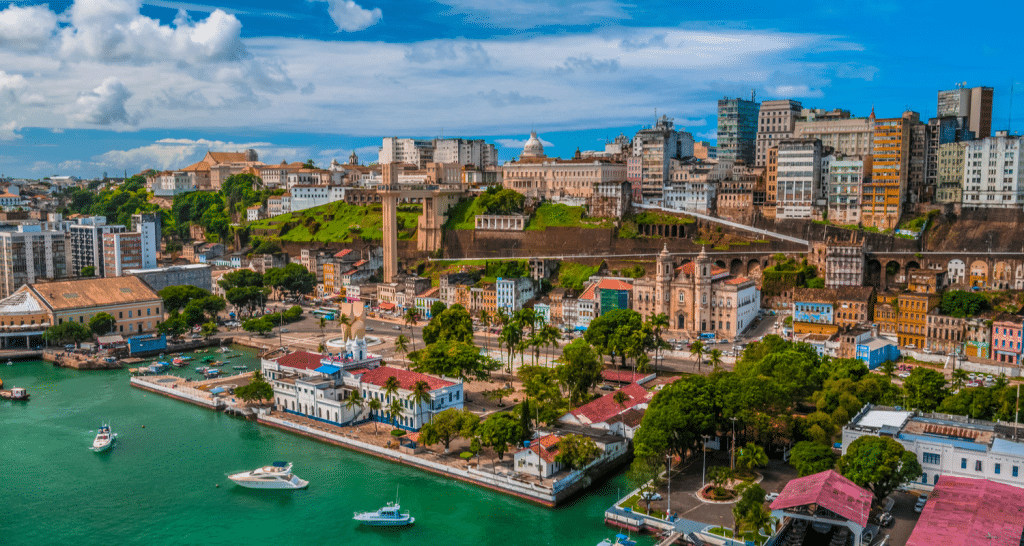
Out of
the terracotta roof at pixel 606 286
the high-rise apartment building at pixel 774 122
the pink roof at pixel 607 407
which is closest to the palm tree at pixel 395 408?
the pink roof at pixel 607 407

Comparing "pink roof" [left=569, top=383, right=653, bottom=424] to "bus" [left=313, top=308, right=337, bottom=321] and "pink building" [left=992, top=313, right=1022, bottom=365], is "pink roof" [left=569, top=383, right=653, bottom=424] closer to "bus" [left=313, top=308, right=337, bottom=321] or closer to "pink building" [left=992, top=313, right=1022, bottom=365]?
"pink building" [left=992, top=313, right=1022, bottom=365]

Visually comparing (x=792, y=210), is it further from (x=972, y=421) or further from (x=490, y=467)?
(x=490, y=467)

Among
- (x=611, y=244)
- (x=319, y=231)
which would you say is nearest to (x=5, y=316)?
(x=319, y=231)

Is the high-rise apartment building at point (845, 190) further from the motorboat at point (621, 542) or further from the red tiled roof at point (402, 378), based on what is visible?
the motorboat at point (621, 542)

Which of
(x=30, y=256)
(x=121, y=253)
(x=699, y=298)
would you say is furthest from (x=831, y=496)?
(x=30, y=256)

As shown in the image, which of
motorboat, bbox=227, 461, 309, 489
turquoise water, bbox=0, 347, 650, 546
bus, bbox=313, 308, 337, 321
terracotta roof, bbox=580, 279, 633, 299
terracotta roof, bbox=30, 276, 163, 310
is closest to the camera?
turquoise water, bbox=0, 347, 650, 546

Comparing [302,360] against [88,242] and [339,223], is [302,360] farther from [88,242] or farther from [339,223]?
[339,223]

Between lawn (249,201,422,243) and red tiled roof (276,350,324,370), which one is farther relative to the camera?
lawn (249,201,422,243)

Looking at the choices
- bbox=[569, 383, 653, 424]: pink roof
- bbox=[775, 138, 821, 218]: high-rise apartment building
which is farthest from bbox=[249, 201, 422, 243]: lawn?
bbox=[569, 383, 653, 424]: pink roof
